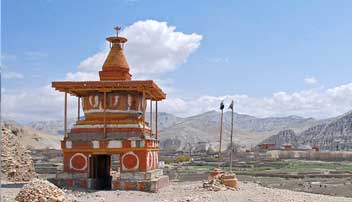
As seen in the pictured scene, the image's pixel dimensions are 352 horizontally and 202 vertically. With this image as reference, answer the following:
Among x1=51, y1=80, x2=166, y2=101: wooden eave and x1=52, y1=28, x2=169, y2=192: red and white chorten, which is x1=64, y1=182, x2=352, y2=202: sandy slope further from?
x1=51, y1=80, x2=166, y2=101: wooden eave

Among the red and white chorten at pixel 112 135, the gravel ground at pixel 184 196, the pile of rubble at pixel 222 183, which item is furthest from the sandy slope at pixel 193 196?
the red and white chorten at pixel 112 135

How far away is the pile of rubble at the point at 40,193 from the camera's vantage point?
1371cm

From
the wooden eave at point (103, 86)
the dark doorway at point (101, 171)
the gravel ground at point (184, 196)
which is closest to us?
the gravel ground at point (184, 196)

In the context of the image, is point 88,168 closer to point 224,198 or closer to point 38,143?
point 224,198

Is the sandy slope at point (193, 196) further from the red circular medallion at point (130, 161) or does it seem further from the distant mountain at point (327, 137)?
the distant mountain at point (327, 137)

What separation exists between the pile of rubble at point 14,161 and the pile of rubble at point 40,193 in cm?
1023

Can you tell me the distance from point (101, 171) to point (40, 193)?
31.0 feet

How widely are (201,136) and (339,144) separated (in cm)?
8032

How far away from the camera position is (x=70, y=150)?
2117 cm

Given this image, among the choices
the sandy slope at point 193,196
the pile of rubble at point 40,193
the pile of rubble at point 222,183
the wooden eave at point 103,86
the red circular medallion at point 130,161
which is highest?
the wooden eave at point 103,86

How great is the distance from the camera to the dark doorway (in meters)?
21.5

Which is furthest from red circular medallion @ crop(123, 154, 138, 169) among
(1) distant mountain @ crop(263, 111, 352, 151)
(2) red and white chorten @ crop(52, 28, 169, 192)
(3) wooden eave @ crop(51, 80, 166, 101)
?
(1) distant mountain @ crop(263, 111, 352, 151)

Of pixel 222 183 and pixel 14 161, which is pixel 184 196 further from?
pixel 14 161

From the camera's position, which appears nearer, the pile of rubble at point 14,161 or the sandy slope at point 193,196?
the sandy slope at point 193,196
